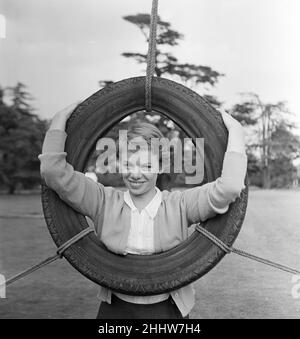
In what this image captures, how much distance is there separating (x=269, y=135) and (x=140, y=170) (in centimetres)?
188

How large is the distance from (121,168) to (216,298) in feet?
6.14

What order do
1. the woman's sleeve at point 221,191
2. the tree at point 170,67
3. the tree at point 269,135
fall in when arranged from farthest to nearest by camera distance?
the tree at point 170,67 < the tree at point 269,135 < the woman's sleeve at point 221,191

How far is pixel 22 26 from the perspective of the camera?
13.5 feet

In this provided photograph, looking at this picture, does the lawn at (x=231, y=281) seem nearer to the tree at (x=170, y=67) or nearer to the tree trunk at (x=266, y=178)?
the tree trunk at (x=266, y=178)

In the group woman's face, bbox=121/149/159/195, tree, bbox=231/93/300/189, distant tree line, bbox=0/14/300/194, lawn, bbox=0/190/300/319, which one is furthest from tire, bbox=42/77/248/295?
tree, bbox=231/93/300/189

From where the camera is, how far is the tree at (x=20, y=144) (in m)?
4.24

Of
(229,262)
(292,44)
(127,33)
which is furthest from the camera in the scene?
(127,33)

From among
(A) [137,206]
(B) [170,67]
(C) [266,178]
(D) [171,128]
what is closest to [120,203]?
(A) [137,206]

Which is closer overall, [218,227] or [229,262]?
[218,227]

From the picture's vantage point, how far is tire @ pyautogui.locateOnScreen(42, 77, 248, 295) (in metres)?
1.20

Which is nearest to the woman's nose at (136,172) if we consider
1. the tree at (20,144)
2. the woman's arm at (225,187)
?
the woman's arm at (225,187)

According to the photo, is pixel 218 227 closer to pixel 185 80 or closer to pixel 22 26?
pixel 185 80

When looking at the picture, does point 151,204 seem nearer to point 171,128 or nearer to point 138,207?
point 138,207
